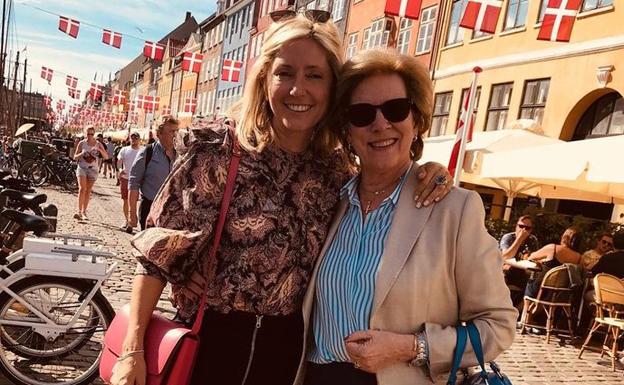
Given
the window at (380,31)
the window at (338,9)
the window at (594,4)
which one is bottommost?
the window at (594,4)

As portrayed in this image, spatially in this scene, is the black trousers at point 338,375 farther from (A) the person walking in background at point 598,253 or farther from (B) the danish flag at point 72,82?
(B) the danish flag at point 72,82

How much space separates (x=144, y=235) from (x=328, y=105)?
2.55 feet

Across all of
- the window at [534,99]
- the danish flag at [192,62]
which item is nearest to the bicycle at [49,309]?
the window at [534,99]

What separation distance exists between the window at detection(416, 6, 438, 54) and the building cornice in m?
1.89

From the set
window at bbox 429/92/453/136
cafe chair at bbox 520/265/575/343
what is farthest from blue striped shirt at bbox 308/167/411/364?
window at bbox 429/92/453/136

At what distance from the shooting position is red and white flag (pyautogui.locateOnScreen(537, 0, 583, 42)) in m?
9.62

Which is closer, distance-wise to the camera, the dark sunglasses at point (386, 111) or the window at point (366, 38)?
the dark sunglasses at point (386, 111)

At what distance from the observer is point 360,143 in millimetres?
1957

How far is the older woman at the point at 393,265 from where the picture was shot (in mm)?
1636

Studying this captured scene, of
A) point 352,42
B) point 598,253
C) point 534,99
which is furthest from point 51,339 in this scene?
point 352,42

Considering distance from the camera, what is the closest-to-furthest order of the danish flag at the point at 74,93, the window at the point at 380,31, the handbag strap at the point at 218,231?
the handbag strap at the point at 218,231 < the window at the point at 380,31 < the danish flag at the point at 74,93

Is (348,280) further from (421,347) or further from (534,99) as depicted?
(534,99)

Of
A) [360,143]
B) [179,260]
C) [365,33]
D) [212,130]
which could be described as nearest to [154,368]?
[179,260]

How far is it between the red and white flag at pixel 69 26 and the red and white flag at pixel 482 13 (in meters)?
14.6
